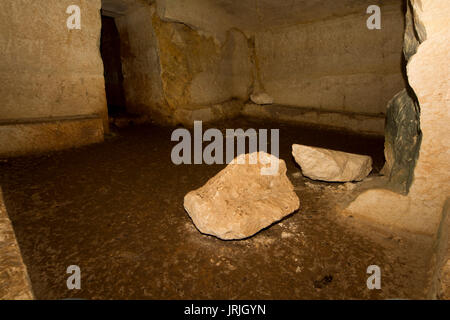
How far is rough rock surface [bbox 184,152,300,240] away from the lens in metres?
1.34

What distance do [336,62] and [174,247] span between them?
3760 millimetres

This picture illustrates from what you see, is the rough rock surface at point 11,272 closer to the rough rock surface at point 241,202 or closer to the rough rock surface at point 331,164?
the rough rock surface at point 241,202

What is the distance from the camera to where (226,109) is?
4617 millimetres

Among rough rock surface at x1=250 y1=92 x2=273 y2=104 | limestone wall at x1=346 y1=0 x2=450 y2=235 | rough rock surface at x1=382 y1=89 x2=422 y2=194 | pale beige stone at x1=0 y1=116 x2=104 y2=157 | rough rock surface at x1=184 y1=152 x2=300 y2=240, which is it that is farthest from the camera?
rough rock surface at x1=250 y1=92 x2=273 y2=104

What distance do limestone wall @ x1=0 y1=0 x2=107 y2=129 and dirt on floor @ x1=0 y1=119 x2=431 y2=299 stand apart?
869 millimetres

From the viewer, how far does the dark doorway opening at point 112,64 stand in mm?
4848

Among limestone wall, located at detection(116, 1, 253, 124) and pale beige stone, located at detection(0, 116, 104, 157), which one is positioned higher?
limestone wall, located at detection(116, 1, 253, 124)

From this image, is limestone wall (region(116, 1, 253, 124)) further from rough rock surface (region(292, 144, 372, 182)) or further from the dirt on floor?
rough rock surface (region(292, 144, 372, 182))

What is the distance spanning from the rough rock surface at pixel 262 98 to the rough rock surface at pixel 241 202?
3241 millimetres

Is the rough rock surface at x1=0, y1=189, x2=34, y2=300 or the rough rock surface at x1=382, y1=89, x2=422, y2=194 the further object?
the rough rock surface at x1=382, y1=89, x2=422, y2=194

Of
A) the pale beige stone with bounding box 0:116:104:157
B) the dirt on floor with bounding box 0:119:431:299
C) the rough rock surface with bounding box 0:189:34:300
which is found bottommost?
the dirt on floor with bounding box 0:119:431:299

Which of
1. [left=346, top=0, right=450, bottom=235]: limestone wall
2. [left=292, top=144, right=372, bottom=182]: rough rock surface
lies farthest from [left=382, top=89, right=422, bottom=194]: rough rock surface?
[left=292, top=144, right=372, bottom=182]: rough rock surface

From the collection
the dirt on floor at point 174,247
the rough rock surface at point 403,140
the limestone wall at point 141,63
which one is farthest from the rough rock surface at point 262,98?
the rough rock surface at point 403,140
